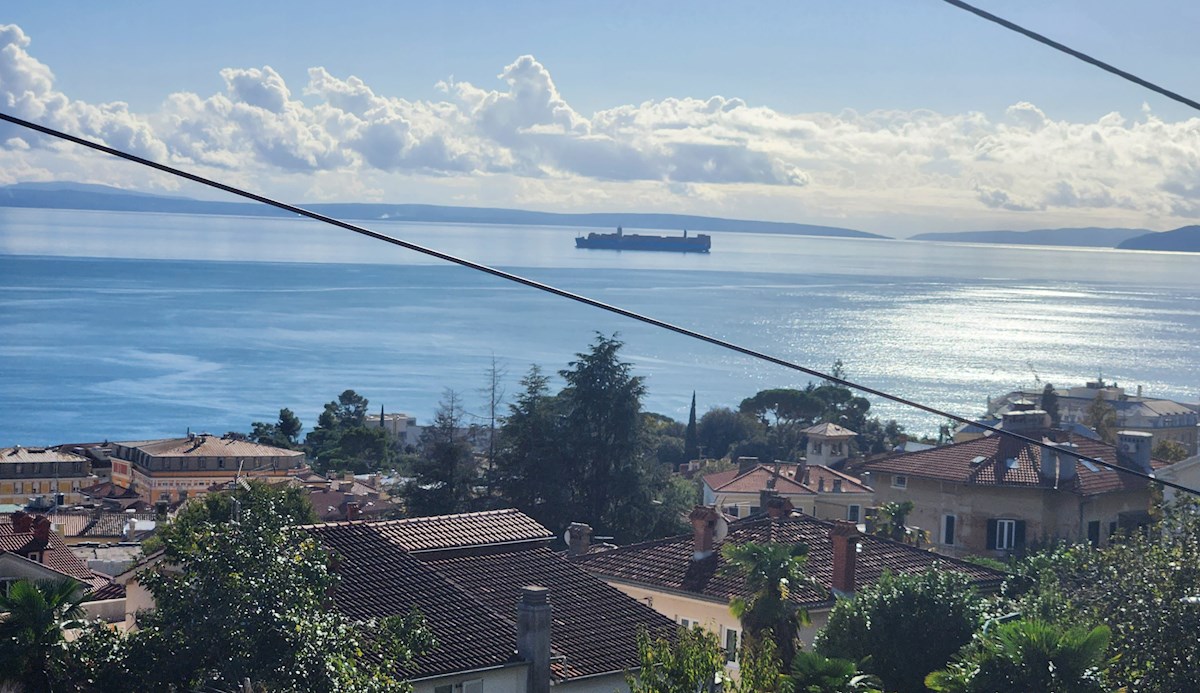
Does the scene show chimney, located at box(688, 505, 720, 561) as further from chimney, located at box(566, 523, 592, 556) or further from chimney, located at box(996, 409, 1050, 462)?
chimney, located at box(996, 409, 1050, 462)

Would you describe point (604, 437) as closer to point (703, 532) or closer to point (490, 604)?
point (703, 532)

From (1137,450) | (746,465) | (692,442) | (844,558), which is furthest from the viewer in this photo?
(692,442)

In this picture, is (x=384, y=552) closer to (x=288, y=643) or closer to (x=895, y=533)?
(x=288, y=643)

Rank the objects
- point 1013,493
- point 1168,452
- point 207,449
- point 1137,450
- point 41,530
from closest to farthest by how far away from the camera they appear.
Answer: point 41,530
point 1013,493
point 1137,450
point 1168,452
point 207,449

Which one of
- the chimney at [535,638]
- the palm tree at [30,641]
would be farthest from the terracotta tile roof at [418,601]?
the palm tree at [30,641]

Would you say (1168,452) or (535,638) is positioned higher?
(535,638)

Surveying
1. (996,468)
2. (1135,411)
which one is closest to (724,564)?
(996,468)

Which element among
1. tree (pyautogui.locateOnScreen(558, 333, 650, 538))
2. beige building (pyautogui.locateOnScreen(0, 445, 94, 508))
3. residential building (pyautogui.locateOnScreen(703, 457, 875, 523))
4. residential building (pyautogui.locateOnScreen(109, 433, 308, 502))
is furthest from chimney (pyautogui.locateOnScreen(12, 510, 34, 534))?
residential building (pyautogui.locateOnScreen(109, 433, 308, 502))
